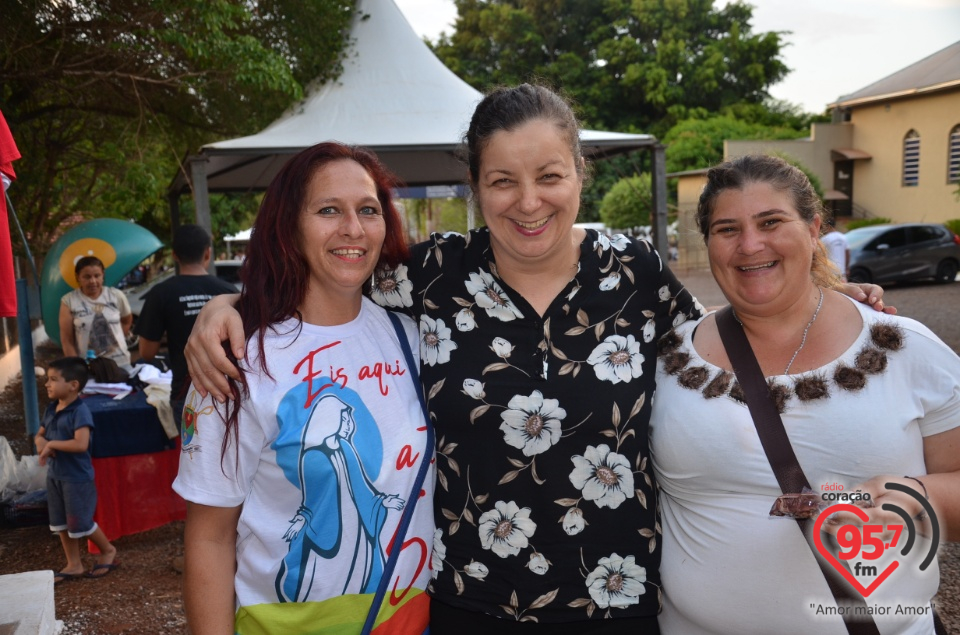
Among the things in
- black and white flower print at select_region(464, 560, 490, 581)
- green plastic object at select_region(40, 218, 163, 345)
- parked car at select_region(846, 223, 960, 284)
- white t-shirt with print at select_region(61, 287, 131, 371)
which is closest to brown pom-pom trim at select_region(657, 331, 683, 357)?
black and white flower print at select_region(464, 560, 490, 581)

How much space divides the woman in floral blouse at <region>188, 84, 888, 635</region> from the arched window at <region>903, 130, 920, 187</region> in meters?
32.2

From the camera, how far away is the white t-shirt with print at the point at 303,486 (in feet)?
5.79

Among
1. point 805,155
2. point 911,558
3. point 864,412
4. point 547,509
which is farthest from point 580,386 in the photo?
point 805,155

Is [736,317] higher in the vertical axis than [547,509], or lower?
higher

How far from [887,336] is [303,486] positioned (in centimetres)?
148

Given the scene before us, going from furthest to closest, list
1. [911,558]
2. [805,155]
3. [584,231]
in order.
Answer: [805,155] → [584,231] → [911,558]

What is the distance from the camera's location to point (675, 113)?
130 feet

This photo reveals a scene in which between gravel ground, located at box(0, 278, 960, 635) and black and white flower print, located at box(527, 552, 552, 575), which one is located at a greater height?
black and white flower print, located at box(527, 552, 552, 575)

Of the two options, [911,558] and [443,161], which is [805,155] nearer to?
[443,161]

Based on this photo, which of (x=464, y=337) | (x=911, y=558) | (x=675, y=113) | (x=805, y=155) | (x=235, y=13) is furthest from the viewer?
(x=675, y=113)

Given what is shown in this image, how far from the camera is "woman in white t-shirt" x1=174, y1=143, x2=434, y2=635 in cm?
177

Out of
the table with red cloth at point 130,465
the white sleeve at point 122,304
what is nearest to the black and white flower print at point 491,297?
the table with red cloth at point 130,465

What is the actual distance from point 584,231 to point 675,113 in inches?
1592

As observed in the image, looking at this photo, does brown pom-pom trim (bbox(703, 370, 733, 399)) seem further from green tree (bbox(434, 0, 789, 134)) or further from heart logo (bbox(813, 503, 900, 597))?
green tree (bbox(434, 0, 789, 134))
